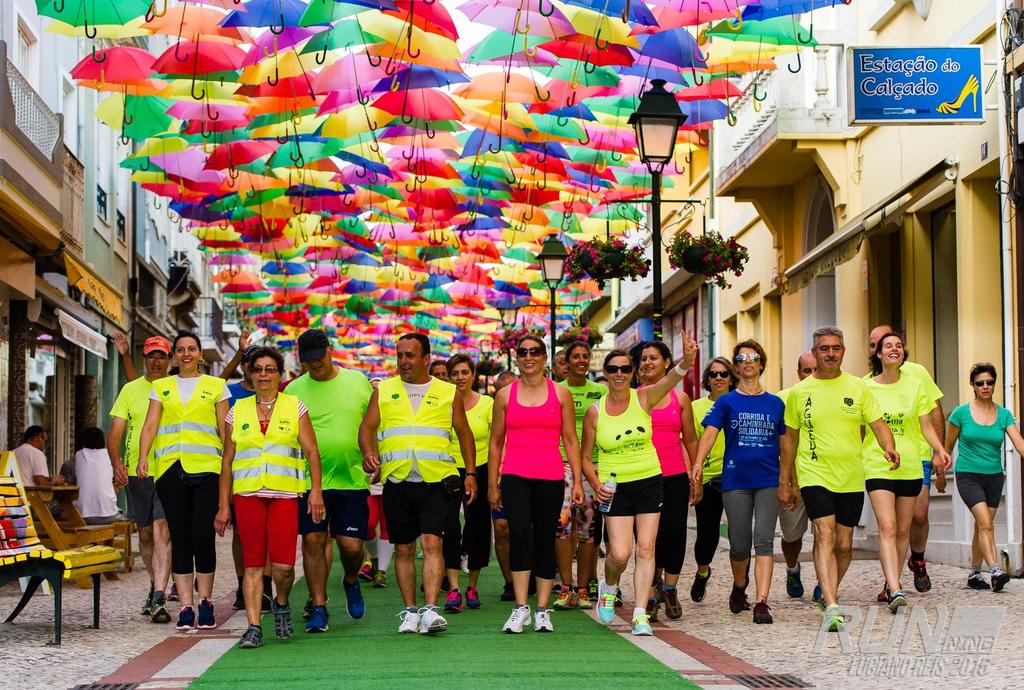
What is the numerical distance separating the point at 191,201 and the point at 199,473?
1156 centimetres

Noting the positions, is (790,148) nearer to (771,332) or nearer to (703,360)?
(771,332)

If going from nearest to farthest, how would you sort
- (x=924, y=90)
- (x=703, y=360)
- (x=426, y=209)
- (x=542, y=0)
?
(x=542, y=0) < (x=924, y=90) < (x=426, y=209) < (x=703, y=360)

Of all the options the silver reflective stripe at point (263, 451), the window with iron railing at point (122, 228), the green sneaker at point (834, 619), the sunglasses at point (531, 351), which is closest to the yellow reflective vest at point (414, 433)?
the sunglasses at point (531, 351)

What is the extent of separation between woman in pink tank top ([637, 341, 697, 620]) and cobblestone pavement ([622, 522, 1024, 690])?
0.26m

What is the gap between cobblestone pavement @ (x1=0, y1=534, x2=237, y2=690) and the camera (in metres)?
8.99

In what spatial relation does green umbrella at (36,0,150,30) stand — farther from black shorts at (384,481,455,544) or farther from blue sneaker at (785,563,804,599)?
blue sneaker at (785,563,804,599)

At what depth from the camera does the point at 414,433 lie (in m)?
10.6

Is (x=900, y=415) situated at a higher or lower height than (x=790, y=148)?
lower

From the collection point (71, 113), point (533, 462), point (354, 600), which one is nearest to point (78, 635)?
point (354, 600)

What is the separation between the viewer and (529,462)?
1059 centimetres

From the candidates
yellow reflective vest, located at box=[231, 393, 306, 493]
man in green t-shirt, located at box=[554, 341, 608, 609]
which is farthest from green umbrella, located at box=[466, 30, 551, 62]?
yellow reflective vest, located at box=[231, 393, 306, 493]

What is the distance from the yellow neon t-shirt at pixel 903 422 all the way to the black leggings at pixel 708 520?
119 centimetres

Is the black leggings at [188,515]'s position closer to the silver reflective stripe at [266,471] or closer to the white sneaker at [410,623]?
the silver reflective stripe at [266,471]

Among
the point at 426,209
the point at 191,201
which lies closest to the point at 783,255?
the point at 426,209
